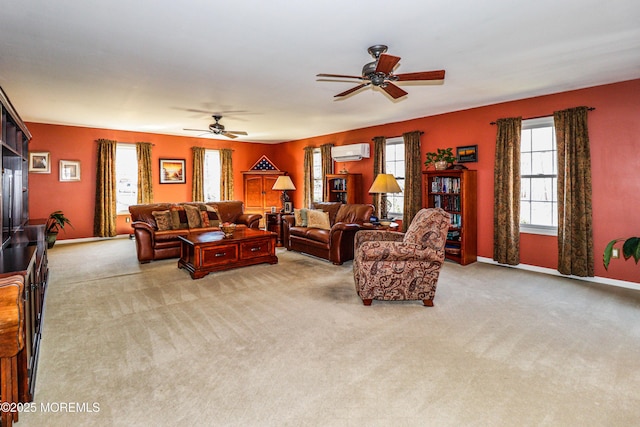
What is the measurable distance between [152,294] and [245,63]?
2.84 meters

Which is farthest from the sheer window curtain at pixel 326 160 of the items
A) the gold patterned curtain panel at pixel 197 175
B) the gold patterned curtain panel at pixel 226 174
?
the gold patterned curtain panel at pixel 197 175

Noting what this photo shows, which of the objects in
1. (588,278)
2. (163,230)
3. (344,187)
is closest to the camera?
(588,278)

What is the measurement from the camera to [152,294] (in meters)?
3.95

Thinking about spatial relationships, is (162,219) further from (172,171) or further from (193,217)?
(172,171)

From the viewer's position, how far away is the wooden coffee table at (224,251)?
465 centimetres

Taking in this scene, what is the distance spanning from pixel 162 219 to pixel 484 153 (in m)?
5.58

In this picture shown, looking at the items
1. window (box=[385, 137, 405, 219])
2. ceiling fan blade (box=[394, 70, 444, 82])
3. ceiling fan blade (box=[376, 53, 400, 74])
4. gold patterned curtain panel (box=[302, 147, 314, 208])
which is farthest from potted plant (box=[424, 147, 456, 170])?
gold patterned curtain panel (box=[302, 147, 314, 208])

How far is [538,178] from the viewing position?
5109 millimetres

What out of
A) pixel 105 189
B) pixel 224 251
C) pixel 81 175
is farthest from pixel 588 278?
pixel 81 175

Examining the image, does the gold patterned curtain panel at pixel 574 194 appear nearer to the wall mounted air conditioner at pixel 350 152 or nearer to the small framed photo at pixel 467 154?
the small framed photo at pixel 467 154

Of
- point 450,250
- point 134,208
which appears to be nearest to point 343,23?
point 450,250

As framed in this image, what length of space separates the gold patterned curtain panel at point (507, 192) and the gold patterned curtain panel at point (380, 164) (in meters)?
2.27

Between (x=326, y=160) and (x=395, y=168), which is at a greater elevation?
(x=326, y=160)

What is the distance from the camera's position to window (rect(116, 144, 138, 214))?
319 inches
